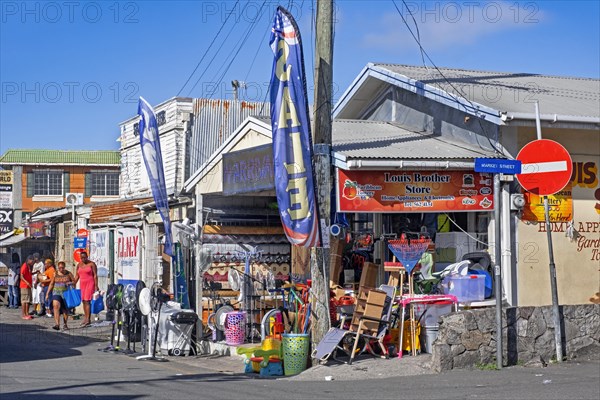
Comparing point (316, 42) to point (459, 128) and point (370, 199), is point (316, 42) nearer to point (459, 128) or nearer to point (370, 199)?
point (370, 199)

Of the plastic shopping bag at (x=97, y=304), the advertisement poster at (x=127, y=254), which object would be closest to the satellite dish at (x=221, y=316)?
the advertisement poster at (x=127, y=254)

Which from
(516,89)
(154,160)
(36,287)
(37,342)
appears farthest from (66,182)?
(516,89)

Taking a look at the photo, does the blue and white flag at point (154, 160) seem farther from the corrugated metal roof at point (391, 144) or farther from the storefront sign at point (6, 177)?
the storefront sign at point (6, 177)

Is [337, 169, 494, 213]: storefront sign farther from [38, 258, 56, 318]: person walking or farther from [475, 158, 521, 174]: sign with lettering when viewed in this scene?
[38, 258, 56, 318]: person walking

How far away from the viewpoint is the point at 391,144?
14.6 metres

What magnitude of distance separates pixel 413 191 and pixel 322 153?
1629 millimetres

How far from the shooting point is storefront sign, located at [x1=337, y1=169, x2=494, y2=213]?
44.0 ft

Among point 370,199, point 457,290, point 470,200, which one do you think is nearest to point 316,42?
point 370,199

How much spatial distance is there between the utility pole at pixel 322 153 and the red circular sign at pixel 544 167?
282cm

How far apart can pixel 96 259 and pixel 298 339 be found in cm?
1278

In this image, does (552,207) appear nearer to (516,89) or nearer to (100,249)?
(516,89)

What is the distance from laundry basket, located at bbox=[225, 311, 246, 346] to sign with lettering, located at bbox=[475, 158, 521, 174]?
5227mm

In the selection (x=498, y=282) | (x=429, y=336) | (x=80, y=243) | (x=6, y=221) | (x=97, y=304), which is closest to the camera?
(x=498, y=282)

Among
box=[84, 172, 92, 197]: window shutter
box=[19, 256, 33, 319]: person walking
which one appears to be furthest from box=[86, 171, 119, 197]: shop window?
box=[19, 256, 33, 319]: person walking
